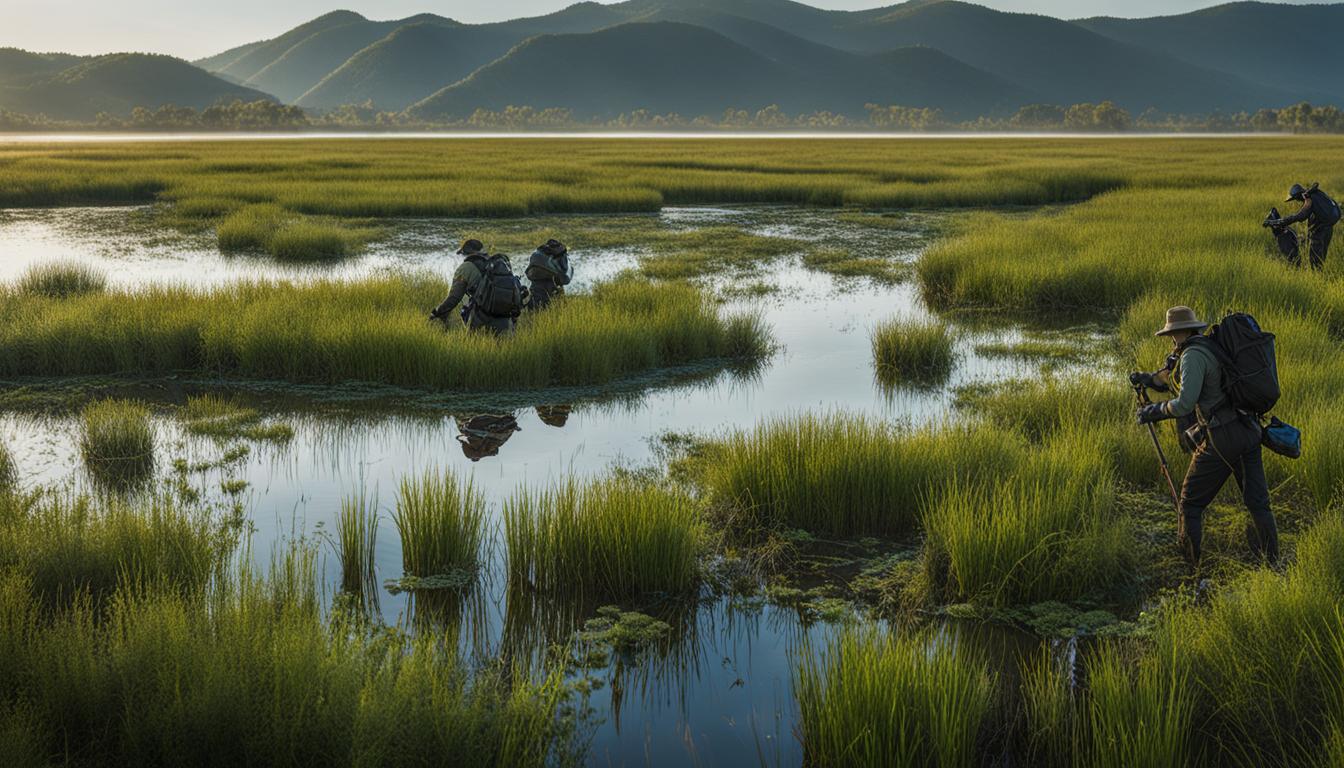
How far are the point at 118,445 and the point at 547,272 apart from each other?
6.17 m

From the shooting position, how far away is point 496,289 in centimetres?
1220

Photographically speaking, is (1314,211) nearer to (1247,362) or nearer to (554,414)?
(1247,362)

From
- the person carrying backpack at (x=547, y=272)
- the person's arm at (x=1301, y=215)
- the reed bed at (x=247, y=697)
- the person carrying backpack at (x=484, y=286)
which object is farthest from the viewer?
the person's arm at (x=1301, y=215)

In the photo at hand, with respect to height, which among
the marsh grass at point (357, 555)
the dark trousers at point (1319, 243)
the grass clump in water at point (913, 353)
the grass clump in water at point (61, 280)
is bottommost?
the marsh grass at point (357, 555)

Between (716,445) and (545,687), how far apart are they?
4881 mm

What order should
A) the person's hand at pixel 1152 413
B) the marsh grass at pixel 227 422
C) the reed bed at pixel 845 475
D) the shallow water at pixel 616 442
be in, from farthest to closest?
the marsh grass at pixel 227 422, the reed bed at pixel 845 475, the person's hand at pixel 1152 413, the shallow water at pixel 616 442

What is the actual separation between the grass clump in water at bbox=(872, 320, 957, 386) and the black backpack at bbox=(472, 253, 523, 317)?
4714 mm

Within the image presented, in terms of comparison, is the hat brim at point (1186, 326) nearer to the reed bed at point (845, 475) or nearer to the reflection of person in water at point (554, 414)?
the reed bed at point (845, 475)

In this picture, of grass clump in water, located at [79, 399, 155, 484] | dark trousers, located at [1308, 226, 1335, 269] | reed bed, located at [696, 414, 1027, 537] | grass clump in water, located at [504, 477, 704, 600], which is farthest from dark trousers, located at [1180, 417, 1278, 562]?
dark trousers, located at [1308, 226, 1335, 269]

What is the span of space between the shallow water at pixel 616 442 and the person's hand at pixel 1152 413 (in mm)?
1792

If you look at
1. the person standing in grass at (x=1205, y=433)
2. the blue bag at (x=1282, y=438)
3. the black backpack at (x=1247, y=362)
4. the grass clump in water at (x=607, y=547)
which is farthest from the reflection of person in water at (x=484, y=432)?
the blue bag at (x=1282, y=438)

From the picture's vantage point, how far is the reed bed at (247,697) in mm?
4074

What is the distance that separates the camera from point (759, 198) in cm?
3797

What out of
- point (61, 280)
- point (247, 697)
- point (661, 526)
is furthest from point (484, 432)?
point (61, 280)
